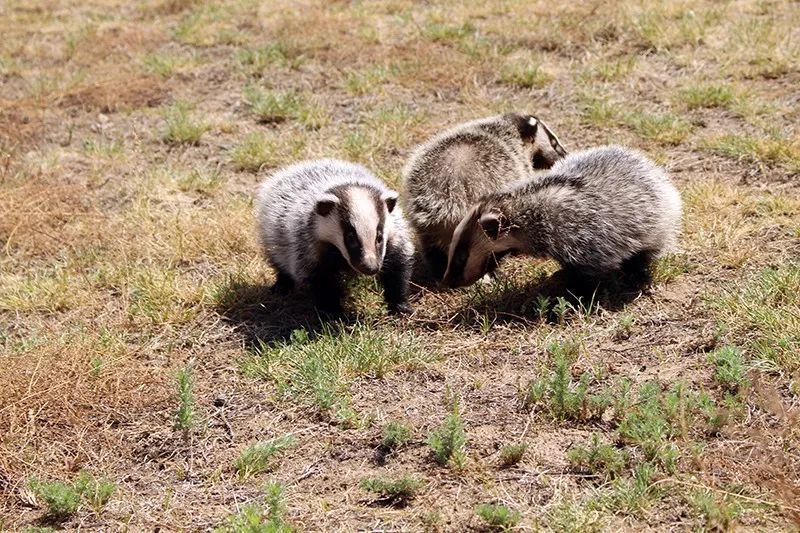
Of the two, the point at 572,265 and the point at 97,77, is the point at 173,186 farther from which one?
the point at 572,265

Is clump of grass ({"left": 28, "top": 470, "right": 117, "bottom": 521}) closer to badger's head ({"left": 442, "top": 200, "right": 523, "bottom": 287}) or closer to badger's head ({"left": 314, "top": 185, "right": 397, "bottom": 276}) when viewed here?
badger's head ({"left": 314, "top": 185, "right": 397, "bottom": 276})

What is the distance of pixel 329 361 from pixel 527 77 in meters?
5.42

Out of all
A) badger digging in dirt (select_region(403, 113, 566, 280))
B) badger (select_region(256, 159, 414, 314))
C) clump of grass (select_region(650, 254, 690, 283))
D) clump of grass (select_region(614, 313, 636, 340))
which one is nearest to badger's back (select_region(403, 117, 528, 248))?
badger digging in dirt (select_region(403, 113, 566, 280))

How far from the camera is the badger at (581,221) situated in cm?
618

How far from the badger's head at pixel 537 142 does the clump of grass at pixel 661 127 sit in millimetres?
1103

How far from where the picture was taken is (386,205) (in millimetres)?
6414

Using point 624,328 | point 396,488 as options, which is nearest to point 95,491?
point 396,488

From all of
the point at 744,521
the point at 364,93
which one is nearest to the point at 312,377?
the point at 744,521

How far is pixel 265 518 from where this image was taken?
4.34m

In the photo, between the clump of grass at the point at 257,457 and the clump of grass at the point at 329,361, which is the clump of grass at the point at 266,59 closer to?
the clump of grass at the point at 329,361

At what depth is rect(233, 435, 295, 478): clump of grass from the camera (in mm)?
4773

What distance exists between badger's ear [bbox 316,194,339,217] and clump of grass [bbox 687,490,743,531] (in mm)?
3124

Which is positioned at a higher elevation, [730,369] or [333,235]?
[333,235]

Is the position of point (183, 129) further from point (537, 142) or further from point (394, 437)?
point (394, 437)
